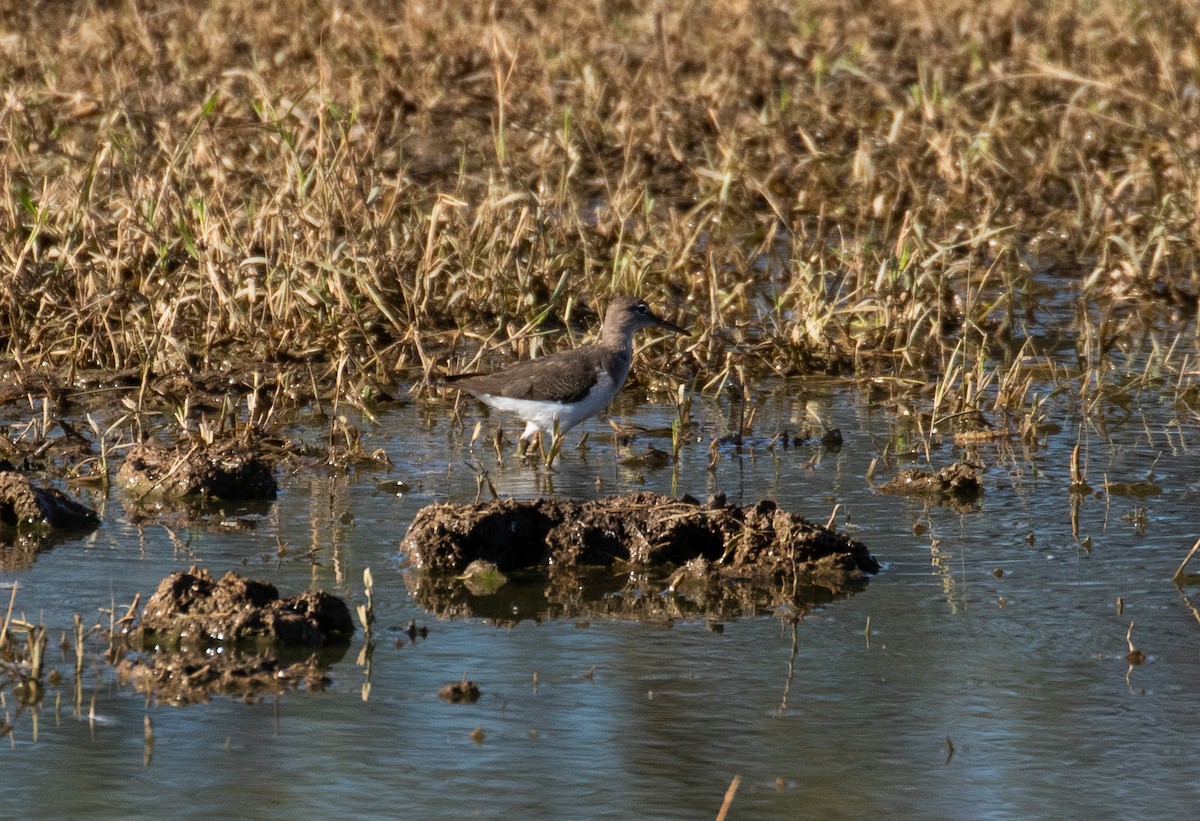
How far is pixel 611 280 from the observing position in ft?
34.5

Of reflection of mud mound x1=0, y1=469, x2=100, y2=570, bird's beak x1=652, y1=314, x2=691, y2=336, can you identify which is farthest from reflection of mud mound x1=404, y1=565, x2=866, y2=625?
bird's beak x1=652, y1=314, x2=691, y2=336

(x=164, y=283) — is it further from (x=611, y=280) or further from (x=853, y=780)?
(x=853, y=780)

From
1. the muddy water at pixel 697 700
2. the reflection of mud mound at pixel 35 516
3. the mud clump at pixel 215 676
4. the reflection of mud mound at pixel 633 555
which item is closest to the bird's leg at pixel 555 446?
the muddy water at pixel 697 700

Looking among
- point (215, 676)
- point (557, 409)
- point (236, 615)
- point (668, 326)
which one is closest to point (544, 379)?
point (557, 409)

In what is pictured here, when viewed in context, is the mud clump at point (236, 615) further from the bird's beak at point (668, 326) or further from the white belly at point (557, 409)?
the bird's beak at point (668, 326)

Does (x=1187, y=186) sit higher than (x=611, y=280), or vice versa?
(x=1187, y=186)

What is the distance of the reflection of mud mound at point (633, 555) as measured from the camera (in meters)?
6.34

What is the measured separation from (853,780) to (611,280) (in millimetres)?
5921

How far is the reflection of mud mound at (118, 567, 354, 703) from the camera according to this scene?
5457 mm

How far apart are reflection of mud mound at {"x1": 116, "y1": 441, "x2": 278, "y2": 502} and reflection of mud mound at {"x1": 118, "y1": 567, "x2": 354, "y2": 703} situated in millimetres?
1568

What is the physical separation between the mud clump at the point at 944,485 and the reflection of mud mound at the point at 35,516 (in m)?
3.08

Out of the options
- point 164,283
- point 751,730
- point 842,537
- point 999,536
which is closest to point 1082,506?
point 999,536

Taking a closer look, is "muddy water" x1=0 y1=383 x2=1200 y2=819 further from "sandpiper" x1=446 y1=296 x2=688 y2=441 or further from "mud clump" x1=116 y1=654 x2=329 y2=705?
"sandpiper" x1=446 y1=296 x2=688 y2=441

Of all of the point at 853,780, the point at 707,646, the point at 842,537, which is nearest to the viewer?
the point at 853,780
